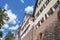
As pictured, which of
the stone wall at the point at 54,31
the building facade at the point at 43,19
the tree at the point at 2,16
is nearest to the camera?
the stone wall at the point at 54,31

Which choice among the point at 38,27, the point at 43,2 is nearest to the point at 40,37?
the point at 38,27

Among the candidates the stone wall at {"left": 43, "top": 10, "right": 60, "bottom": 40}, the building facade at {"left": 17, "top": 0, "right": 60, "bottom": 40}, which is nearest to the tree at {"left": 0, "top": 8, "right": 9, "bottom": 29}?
the building facade at {"left": 17, "top": 0, "right": 60, "bottom": 40}

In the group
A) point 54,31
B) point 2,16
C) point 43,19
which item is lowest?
point 54,31

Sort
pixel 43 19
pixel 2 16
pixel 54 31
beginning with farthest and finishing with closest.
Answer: pixel 43 19
pixel 2 16
pixel 54 31

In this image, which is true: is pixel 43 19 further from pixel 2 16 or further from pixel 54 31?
pixel 2 16

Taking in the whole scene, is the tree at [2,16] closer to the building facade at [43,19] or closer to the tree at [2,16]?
the tree at [2,16]

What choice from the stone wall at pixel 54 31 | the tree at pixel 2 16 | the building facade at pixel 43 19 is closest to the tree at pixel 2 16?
the tree at pixel 2 16

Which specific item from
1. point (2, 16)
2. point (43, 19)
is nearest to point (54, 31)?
point (43, 19)

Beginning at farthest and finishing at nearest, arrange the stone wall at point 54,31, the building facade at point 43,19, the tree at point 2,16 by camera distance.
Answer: the tree at point 2,16, the building facade at point 43,19, the stone wall at point 54,31

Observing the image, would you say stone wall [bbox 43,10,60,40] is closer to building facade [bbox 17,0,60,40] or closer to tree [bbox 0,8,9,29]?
building facade [bbox 17,0,60,40]

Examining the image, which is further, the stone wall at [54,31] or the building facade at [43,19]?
the building facade at [43,19]

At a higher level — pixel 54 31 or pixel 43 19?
pixel 43 19

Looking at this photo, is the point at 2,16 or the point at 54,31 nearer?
the point at 54,31

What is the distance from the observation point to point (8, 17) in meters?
30.5
